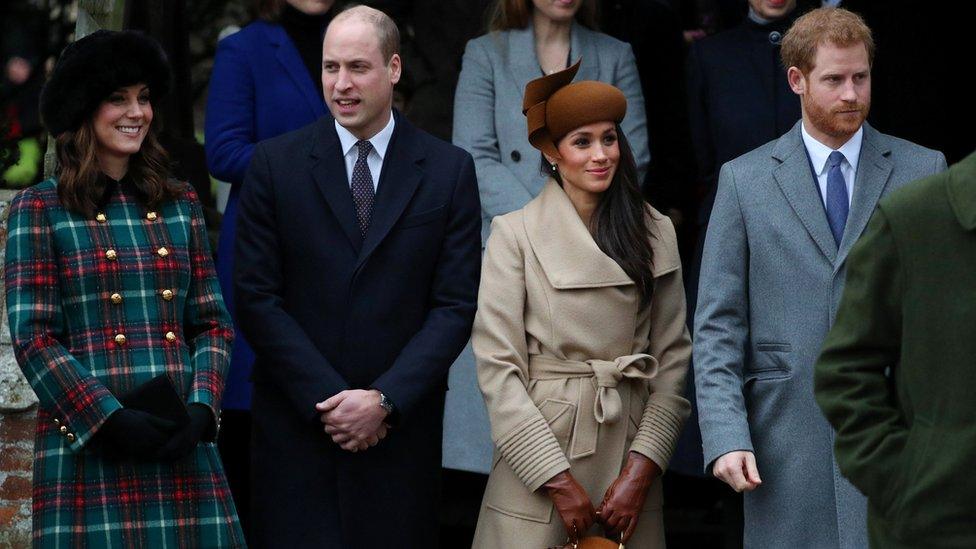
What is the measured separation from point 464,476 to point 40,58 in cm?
335

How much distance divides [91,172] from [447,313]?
42.9 inches

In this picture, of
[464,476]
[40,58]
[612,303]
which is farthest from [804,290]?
[40,58]

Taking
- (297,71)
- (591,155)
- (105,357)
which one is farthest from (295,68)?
(105,357)

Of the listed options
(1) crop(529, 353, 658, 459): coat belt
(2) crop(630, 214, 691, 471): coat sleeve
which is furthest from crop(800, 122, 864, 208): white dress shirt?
(1) crop(529, 353, 658, 459): coat belt

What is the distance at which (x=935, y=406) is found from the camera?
2.91m

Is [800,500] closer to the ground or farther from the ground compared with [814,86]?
closer to the ground

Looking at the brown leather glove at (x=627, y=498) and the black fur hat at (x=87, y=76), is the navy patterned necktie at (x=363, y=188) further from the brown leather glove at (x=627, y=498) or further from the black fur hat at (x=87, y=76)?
the brown leather glove at (x=627, y=498)

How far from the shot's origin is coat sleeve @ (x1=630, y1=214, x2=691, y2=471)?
178 inches

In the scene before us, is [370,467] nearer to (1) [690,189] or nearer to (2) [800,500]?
(2) [800,500]

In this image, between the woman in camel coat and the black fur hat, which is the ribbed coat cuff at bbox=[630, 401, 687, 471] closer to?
the woman in camel coat

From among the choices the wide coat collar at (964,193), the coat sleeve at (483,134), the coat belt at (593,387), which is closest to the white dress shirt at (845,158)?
the coat belt at (593,387)

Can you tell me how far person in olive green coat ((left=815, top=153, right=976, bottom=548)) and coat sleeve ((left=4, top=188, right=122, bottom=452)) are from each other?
2.01 meters

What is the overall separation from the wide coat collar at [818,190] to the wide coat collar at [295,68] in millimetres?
1840

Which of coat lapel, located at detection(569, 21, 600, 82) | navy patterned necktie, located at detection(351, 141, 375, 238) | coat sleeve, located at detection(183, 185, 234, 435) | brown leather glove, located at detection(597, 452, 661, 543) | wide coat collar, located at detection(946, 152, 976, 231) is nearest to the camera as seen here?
wide coat collar, located at detection(946, 152, 976, 231)
